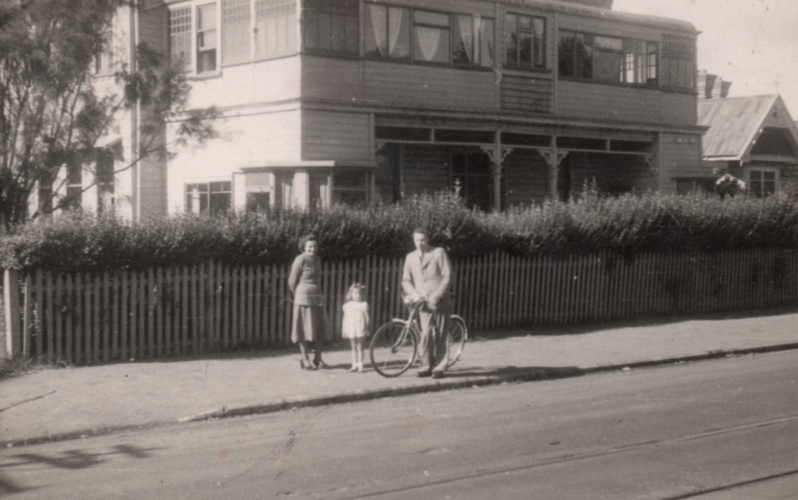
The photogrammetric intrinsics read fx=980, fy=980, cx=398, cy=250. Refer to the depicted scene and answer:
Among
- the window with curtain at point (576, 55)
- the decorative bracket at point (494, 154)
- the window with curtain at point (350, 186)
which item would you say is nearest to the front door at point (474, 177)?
the decorative bracket at point (494, 154)

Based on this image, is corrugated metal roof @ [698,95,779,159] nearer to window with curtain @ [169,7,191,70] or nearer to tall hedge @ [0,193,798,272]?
tall hedge @ [0,193,798,272]

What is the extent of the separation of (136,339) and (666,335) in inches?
347

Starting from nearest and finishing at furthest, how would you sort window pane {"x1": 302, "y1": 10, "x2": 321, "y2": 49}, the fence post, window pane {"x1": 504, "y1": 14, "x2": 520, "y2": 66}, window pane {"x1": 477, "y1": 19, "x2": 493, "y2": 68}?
the fence post → window pane {"x1": 302, "y1": 10, "x2": 321, "y2": 49} → window pane {"x1": 477, "y1": 19, "x2": 493, "y2": 68} → window pane {"x1": 504, "y1": 14, "x2": 520, "y2": 66}

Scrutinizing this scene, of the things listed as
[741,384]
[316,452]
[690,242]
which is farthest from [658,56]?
[316,452]

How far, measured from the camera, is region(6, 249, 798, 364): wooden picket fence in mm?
12609

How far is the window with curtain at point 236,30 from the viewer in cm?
2158

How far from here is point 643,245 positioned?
18.9 meters

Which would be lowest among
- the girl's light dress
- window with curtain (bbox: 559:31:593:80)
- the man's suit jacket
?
the girl's light dress

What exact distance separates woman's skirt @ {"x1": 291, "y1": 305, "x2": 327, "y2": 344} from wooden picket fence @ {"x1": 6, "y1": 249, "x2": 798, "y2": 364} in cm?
162

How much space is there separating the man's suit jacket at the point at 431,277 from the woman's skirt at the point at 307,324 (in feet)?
4.19

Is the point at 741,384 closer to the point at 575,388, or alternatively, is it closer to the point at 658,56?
the point at 575,388

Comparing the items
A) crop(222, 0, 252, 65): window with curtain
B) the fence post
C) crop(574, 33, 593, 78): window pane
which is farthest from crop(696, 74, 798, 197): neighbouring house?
the fence post

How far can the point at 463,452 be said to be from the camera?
7988 mm

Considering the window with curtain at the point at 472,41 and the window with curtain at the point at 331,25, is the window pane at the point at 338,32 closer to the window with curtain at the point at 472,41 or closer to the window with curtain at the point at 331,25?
the window with curtain at the point at 331,25
